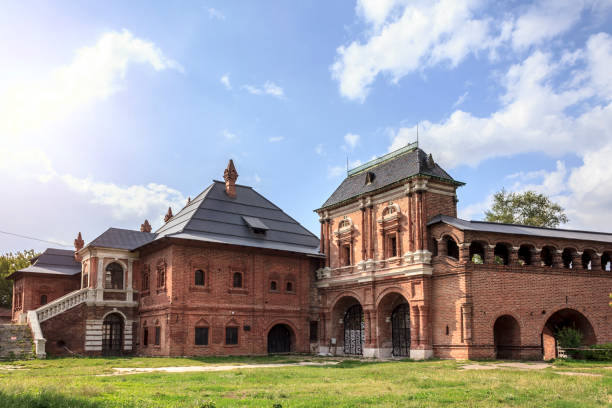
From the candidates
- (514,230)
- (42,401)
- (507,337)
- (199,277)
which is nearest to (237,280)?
(199,277)

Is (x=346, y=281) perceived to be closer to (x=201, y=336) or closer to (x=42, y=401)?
(x=201, y=336)

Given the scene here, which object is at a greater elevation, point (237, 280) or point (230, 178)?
point (230, 178)

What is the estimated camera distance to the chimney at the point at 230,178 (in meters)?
39.5

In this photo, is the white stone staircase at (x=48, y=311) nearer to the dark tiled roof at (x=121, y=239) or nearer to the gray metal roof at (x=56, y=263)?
the dark tiled roof at (x=121, y=239)

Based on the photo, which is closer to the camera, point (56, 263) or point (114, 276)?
point (114, 276)

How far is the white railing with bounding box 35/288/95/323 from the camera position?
33.4 metres

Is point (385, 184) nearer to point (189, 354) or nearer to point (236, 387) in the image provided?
point (189, 354)

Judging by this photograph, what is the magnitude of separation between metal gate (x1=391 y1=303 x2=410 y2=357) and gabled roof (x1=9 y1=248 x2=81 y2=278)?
26714 mm

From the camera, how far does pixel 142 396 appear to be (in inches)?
534

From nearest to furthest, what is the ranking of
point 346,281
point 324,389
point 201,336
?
point 324,389
point 201,336
point 346,281

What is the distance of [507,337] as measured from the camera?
28375mm

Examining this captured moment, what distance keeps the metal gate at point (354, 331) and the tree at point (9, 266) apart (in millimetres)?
36725

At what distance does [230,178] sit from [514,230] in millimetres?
19002

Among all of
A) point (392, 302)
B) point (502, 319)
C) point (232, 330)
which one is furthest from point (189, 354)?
point (502, 319)
